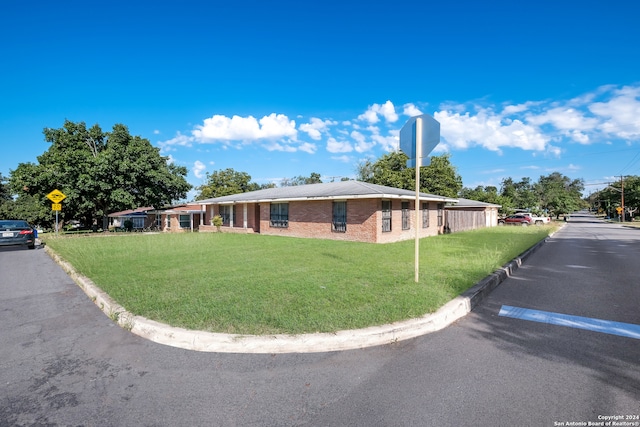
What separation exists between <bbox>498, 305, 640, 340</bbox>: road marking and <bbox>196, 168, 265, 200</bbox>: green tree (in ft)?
165

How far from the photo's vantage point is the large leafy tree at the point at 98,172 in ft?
72.0

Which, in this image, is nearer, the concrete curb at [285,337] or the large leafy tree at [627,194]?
the concrete curb at [285,337]

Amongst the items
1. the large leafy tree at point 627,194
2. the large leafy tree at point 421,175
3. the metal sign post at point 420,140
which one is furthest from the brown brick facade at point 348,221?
the large leafy tree at point 627,194

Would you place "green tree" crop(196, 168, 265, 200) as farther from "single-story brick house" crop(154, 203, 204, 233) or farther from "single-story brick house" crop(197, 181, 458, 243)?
"single-story brick house" crop(197, 181, 458, 243)

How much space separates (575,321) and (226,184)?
53250 millimetres

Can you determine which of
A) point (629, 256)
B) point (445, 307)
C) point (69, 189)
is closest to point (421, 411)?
point (445, 307)

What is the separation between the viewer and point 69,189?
21875mm

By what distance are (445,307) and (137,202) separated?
2643cm

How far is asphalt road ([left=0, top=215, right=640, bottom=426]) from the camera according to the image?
8.20ft

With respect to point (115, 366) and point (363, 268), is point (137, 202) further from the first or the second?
point (115, 366)

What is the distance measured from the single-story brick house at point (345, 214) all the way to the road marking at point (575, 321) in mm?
9619

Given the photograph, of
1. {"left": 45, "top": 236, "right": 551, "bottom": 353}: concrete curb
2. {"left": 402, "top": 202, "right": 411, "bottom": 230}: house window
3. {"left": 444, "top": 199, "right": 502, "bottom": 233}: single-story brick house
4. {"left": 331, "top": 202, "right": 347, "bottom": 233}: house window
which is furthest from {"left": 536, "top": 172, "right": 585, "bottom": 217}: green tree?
{"left": 45, "top": 236, "right": 551, "bottom": 353}: concrete curb

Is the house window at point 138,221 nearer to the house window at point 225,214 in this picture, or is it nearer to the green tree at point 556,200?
the house window at point 225,214

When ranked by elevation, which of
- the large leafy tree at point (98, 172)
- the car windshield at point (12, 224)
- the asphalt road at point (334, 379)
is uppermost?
the large leafy tree at point (98, 172)
